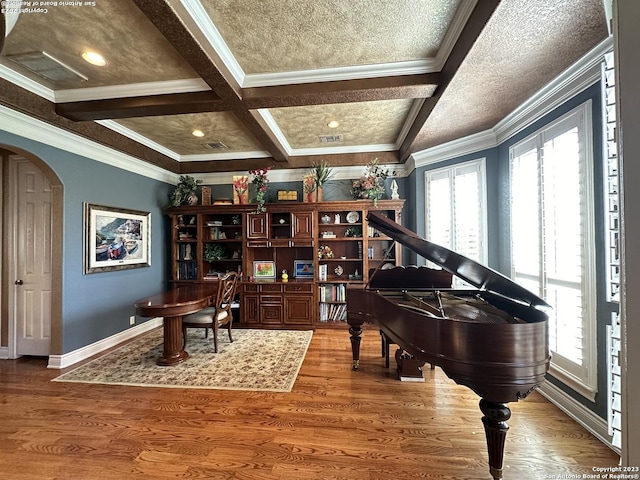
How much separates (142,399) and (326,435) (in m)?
1.76

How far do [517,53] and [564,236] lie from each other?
1.53m

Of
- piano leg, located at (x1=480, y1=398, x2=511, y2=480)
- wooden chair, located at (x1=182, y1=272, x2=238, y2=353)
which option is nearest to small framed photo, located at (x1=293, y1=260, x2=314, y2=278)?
wooden chair, located at (x1=182, y1=272, x2=238, y2=353)

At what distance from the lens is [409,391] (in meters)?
2.53

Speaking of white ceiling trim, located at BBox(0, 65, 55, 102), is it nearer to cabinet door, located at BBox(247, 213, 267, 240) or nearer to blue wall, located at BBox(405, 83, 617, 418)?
cabinet door, located at BBox(247, 213, 267, 240)

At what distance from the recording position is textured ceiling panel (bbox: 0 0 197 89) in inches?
72.3

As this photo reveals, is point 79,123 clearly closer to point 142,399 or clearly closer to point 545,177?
point 142,399

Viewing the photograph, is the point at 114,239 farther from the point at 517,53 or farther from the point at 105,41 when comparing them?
the point at 517,53

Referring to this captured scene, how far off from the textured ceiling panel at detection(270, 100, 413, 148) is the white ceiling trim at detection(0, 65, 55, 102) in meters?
2.37

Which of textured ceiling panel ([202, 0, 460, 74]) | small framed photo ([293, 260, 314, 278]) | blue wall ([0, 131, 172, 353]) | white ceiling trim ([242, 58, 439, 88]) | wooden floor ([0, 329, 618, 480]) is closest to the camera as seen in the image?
wooden floor ([0, 329, 618, 480])

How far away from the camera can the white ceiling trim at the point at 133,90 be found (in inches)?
103

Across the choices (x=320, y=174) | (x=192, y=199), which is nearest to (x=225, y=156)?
(x=192, y=199)

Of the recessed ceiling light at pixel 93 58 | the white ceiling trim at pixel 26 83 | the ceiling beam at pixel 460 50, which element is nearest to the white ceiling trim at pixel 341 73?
the ceiling beam at pixel 460 50

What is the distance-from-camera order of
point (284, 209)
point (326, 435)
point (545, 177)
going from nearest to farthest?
1. point (326, 435)
2. point (545, 177)
3. point (284, 209)

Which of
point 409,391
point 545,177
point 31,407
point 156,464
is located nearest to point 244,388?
point 156,464
